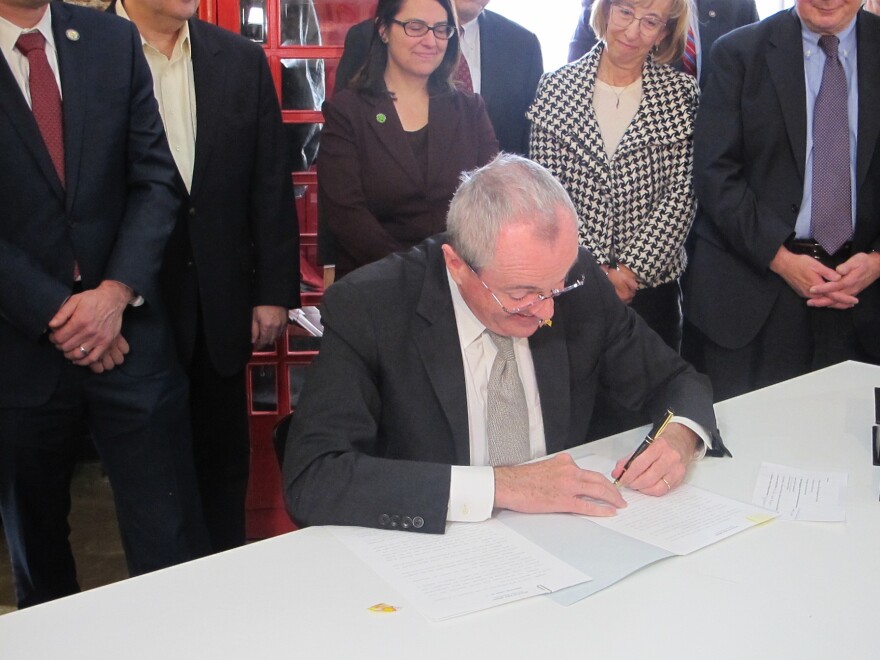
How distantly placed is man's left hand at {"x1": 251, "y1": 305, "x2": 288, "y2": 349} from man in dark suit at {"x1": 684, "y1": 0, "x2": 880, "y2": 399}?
1331 mm

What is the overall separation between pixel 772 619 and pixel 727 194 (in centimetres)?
170

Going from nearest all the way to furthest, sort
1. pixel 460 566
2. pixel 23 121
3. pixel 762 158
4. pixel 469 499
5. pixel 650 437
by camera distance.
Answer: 1. pixel 460 566
2. pixel 469 499
3. pixel 650 437
4. pixel 23 121
5. pixel 762 158

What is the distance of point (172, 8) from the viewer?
2.51 m

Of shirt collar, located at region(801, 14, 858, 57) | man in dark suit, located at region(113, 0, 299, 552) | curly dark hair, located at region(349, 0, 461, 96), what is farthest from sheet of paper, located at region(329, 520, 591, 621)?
shirt collar, located at region(801, 14, 858, 57)

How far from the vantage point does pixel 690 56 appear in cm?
312

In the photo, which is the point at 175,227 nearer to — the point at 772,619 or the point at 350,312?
the point at 350,312

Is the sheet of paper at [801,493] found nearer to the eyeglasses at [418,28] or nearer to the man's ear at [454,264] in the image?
the man's ear at [454,264]

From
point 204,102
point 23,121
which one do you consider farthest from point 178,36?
point 23,121

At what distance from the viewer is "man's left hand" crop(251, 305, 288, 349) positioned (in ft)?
9.33

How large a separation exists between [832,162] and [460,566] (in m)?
1.93

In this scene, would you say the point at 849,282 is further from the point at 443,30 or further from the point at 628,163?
the point at 443,30

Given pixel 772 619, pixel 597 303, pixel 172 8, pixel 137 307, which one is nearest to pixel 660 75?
pixel 597 303

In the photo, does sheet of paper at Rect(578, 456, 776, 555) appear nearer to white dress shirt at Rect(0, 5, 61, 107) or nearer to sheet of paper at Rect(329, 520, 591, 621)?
sheet of paper at Rect(329, 520, 591, 621)

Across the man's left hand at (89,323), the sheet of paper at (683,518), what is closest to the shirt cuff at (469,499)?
the sheet of paper at (683,518)
